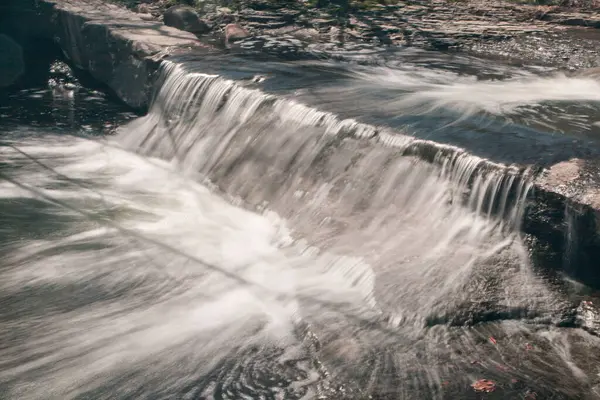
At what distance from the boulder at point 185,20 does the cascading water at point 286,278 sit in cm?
539

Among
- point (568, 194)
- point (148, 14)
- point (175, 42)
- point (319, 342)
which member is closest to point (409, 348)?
point (319, 342)

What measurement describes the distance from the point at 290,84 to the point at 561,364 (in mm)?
5751

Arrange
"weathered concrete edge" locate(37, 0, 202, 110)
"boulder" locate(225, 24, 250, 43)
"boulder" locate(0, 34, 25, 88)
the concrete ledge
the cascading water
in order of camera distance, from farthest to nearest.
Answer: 1. "boulder" locate(0, 34, 25, 88)
2. "boulder" locate(225, 24, 250, 43)
3. "weathered concrete edge" locate(37, 0, 202, 110)
4. the concrete ledge
5. the cascading water

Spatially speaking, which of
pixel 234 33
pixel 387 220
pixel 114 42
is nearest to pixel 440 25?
pixel 234 33

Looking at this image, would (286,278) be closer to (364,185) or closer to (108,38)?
(364,185)

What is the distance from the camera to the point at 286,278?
6137 millimetres

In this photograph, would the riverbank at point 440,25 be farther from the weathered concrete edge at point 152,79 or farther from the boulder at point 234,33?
the weathered concrete edge at point 152,79

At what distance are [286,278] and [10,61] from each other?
10.5 meters

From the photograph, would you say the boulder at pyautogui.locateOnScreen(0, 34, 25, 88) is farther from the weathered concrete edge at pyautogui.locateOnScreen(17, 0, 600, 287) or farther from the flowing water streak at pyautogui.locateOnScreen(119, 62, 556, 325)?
the flowing water streak at pyautogui.locateOnScreen(119, 62, 556, 325)

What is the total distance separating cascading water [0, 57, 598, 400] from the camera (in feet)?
15.1

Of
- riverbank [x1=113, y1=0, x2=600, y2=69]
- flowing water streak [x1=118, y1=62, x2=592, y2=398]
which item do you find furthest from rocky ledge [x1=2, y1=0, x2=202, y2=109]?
flowing water streak [x1=118, y1=62, x2=592, y2=398]

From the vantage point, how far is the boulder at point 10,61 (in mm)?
13398

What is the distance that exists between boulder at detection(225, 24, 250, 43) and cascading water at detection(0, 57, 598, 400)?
13.2 feet

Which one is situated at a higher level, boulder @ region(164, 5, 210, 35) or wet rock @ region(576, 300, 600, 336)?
boulder @ region(164, 5, 210, 35)
